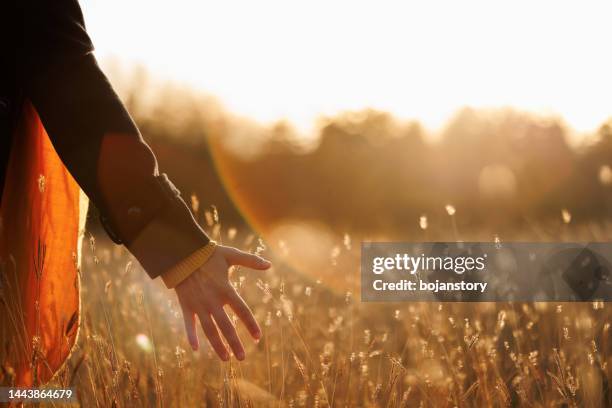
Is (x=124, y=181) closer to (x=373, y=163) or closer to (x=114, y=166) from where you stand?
(x=114, y=166)

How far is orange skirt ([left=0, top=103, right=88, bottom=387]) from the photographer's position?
1.45 meters

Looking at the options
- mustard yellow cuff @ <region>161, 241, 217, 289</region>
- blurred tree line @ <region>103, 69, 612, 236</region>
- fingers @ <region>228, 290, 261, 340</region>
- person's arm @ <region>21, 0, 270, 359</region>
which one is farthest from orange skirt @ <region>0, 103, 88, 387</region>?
blurred tree line @ <region>103, 69, 612, 236</region>

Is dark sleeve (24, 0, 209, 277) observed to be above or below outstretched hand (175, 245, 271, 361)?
above

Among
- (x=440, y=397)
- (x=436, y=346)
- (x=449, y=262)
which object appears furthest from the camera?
(x=449, y=262)

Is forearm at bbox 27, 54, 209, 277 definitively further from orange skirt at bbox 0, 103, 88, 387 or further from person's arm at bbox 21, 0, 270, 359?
orange skirt at bbox 0, 103, 88, 387

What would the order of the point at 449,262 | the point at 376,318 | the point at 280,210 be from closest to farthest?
the point at 449,262, the point at 376,318, the point at 280,210

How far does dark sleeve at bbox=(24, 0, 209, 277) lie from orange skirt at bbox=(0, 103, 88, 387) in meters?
0.23

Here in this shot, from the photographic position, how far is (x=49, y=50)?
1250mm

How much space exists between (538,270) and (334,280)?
1076 millimetres

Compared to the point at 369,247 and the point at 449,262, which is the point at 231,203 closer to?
the point at 369,247

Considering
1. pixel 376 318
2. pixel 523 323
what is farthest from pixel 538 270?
pixel 376 318

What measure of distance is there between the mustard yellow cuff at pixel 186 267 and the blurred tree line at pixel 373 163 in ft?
22.8

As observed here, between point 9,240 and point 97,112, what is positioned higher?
point 97,112

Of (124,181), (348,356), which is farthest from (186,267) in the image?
(348,356)
